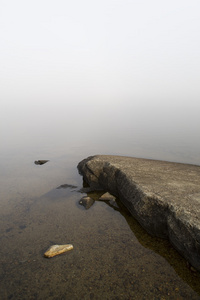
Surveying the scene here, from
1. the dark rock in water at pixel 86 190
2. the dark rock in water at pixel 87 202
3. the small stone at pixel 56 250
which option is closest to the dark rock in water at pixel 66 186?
the dark rock in water at pixel 86 190

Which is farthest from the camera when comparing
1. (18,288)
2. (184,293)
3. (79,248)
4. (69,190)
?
(69,190)

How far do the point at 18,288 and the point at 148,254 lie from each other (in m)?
3.16

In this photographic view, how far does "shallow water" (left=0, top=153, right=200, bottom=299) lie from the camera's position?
4.07 metres

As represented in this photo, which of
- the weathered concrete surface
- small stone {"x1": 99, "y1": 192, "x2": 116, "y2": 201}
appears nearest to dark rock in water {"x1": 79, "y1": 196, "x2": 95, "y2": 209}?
small stone {"x1": 99, "y1": 192, "x2": 116, "y2": 201}

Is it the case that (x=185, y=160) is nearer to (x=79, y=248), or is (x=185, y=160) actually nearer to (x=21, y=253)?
(x=79, y=248)

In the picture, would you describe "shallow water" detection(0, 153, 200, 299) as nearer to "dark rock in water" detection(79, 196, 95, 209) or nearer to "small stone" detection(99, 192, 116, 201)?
"dark rock in water" detection(79, 196, 95, 209)

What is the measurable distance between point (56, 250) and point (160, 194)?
3.27 m

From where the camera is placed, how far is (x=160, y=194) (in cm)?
557

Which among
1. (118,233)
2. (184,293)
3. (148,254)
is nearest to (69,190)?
(118,233)

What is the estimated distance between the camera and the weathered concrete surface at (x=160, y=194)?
441cm

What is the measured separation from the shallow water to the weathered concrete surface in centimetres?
46

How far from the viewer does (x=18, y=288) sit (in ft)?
13.8

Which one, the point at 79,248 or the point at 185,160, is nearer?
the point at 79,248

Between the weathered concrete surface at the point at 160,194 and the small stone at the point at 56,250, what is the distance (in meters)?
2.27
